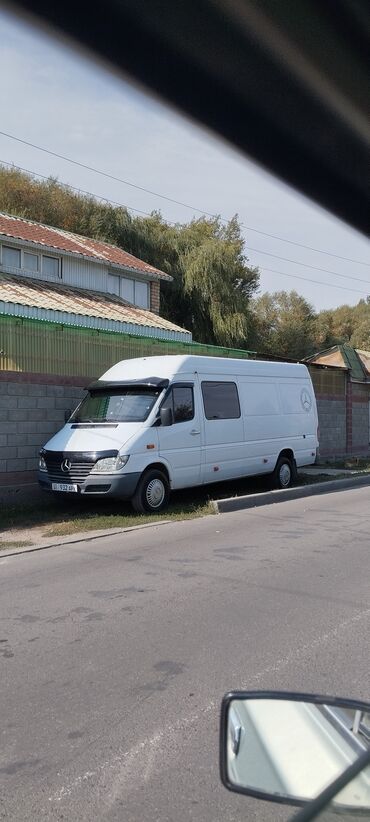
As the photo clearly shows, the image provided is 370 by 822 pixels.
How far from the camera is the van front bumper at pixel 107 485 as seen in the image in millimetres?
9672

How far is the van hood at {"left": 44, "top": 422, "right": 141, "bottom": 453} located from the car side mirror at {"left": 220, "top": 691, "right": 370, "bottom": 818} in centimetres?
815

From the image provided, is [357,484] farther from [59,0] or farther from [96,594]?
[59,0]

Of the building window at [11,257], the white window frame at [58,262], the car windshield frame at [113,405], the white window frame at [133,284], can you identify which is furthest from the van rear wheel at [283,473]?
the white window frame at [133,284]

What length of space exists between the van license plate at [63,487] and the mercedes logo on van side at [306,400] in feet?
19.6

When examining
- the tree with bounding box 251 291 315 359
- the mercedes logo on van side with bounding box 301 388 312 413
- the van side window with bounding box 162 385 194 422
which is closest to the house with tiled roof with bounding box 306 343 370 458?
the mercedes logo on van side with bounding box 301 388 312 413

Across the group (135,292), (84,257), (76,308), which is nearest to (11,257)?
(84,257)

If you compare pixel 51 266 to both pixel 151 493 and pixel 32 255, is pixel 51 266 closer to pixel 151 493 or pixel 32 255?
pixel 32 255

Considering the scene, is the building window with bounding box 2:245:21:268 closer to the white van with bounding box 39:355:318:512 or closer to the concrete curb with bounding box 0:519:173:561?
the white van with bounding box 39:355:318:512

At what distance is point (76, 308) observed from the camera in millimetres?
18734

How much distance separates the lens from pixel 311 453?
14.5 meters

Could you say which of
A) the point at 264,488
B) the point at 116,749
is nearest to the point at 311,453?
the point at 264,488

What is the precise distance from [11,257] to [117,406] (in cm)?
1114

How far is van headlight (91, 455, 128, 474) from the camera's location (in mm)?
9688

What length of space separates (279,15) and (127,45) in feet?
1.68
